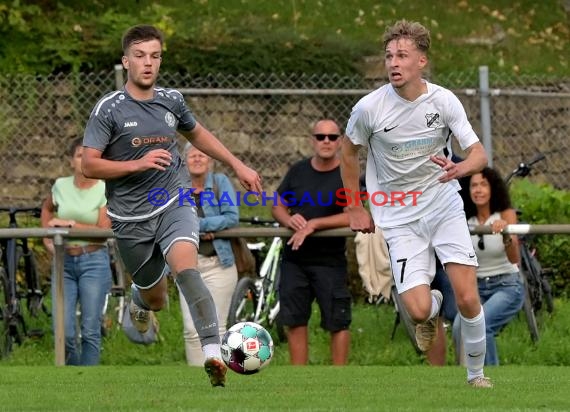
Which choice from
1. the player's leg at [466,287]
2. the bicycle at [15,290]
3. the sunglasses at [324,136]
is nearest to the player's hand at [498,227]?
the sunglasses at [324,136]

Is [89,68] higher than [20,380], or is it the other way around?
[89,68]

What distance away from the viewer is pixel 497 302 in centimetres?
1277

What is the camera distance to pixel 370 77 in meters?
19.0

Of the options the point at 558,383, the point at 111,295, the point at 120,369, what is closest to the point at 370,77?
the point at 111,295

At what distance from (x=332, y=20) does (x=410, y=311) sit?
1171cm

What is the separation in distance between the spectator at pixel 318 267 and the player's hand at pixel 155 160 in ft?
10.8

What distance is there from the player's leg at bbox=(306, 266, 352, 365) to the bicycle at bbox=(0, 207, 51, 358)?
105 inches

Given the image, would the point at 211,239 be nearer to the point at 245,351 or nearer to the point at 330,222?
the point at 330,222

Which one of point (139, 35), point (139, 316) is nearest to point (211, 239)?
point (139, 316)

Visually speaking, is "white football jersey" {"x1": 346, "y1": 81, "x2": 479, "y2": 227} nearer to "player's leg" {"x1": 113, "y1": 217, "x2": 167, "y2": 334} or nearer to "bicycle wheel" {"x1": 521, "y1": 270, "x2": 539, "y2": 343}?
"player's leg" {"x1": 113, "y1": 217, "x2": 167, "y2": 334}

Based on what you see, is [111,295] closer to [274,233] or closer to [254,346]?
[274,233]

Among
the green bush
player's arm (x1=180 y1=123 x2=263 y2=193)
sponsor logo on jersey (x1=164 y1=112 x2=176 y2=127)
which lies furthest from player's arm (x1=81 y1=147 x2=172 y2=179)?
the green bush

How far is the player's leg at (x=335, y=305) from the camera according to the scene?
507 inches

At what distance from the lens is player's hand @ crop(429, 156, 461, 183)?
948 cm
